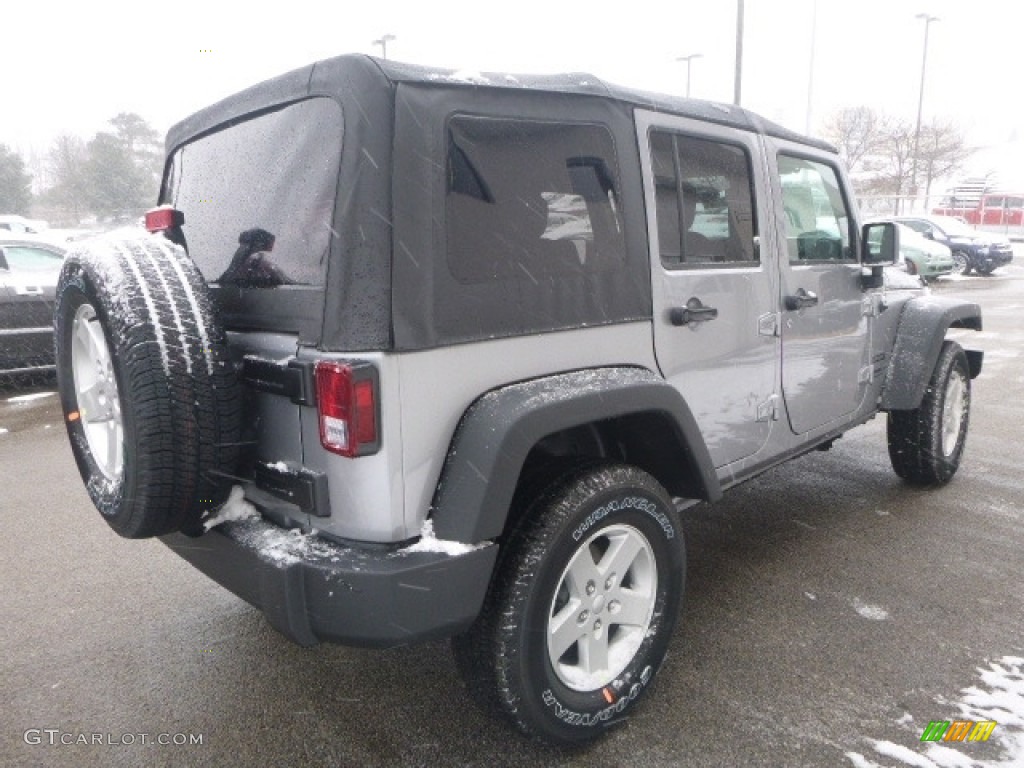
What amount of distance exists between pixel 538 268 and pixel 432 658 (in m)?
1.53

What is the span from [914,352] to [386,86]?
3370 mm

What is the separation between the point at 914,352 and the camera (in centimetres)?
412

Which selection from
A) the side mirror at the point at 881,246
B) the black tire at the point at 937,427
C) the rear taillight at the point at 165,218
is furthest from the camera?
the black tire at the point at 937,427

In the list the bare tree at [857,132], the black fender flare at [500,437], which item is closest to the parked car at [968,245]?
the bare tree at [857,132]

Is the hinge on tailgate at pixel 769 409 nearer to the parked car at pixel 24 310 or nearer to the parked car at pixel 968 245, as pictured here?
the parked car at pixel 24 310

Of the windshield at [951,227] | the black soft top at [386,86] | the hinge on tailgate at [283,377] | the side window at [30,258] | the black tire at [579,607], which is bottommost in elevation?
the black tire at [579,607]

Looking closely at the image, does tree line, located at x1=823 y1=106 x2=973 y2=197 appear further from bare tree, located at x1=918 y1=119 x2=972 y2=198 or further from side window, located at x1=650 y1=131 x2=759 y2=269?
side window, located at x1=650 y1=131 x2=759 y2=269

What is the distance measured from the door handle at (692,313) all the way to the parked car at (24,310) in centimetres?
685

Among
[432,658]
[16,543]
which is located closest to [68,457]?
[16,543]

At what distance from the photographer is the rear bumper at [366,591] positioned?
1.89 m

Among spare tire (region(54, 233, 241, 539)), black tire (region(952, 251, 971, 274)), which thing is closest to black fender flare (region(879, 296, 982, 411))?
spare tire (region(54, 233, 241, 539))

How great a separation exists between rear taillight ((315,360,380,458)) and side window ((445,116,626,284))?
39 cm

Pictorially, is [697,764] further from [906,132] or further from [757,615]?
[906,132]

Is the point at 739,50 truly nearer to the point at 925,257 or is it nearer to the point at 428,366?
the point at 925,257
